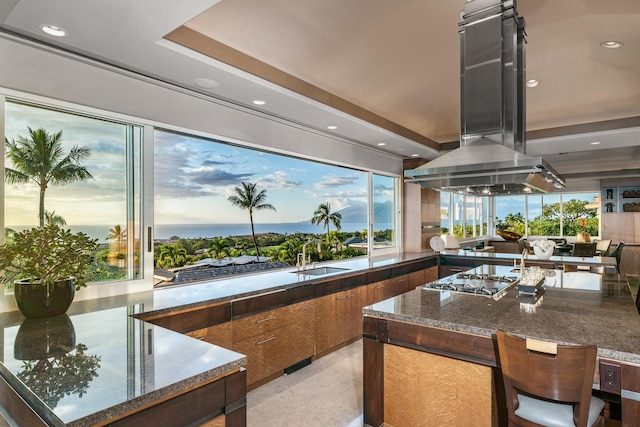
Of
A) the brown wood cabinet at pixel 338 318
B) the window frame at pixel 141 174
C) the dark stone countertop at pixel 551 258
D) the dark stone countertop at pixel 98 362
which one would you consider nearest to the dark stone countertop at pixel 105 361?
the dark stone countertop at pixel 98 362

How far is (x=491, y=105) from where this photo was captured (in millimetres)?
2570

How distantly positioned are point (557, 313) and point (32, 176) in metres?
3.25

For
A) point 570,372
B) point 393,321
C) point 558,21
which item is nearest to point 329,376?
point 393,321

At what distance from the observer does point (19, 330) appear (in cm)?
179

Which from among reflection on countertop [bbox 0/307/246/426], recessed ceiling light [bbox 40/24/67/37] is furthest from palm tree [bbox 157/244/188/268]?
recessed ceiling light [bbox 40/24/67/37]

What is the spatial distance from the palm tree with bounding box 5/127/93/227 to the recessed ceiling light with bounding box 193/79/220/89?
926mm

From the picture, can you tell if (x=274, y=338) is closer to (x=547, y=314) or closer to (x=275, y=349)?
(x=275, y=349)

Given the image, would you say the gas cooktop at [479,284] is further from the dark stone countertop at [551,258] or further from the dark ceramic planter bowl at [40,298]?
the dark ceramic planter bowl at [40,298]

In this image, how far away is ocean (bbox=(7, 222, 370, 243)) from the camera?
2578 mm

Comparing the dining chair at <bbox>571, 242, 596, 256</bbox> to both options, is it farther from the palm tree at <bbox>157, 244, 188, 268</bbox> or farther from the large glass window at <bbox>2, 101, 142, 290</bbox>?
the large glass window at <bbox>2, 101, 142, 290</bbox>

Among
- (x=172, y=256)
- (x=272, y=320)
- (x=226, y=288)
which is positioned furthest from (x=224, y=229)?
(x=272, y=320)

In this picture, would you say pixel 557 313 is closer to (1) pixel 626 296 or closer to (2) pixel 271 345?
(1) pixel 626 296

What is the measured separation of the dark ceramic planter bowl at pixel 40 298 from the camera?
1939 mm

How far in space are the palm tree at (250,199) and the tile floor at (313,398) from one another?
1342 millimetres
